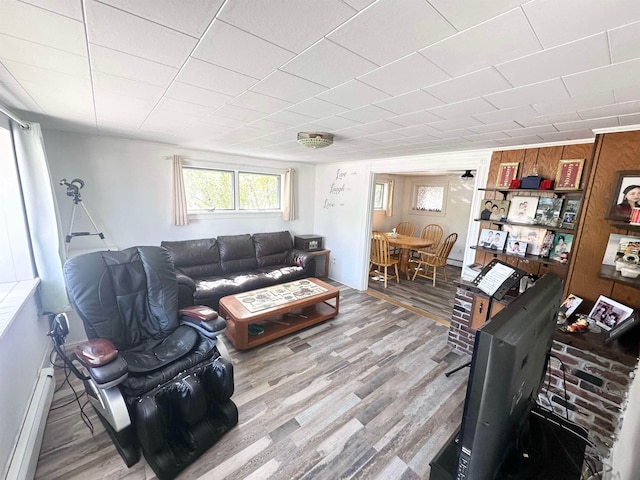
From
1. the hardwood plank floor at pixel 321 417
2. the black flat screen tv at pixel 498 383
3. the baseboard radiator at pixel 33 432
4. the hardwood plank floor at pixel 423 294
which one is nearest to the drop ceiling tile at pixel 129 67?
the black flat screen tv at pixel 498 383

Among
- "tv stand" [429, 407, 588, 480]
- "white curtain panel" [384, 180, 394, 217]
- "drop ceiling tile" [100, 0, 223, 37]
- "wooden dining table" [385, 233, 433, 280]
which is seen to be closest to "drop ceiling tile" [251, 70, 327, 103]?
"drop ceiling tile" [100, 0, 223, 37]

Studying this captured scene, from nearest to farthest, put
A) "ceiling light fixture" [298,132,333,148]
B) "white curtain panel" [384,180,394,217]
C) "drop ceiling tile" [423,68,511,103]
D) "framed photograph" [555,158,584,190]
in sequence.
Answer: "drop ceiling tile" [423,68,511,103] → "framed photograph" [555,158,584,190] → "ceiling light fixture" [298,132,333,148] → "white curtain panel" [384,180,394,217]

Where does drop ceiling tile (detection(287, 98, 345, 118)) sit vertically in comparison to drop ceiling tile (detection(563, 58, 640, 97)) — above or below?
above

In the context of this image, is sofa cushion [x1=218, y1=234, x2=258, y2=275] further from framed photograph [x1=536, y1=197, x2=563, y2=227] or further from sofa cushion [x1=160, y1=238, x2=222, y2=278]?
framed photograph [x1=536, y1=197, x2=563, y2=227]

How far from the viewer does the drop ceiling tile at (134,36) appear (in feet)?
2.81

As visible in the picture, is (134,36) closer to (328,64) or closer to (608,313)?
(328,64)

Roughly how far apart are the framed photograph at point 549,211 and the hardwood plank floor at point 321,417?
60.7 inches

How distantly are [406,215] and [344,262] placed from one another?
2.98 m

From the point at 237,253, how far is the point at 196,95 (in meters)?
2.73

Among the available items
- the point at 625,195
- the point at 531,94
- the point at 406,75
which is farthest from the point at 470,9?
the point at 625,195

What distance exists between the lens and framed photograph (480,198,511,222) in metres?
2.68

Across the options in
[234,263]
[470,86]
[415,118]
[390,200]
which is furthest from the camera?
[390,200]

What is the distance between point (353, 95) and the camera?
1480 millimetres

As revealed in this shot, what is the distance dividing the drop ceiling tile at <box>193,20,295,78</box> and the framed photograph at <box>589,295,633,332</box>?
8.52 ft
